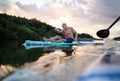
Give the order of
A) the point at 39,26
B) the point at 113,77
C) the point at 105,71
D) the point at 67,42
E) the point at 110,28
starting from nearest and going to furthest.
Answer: the point at 113,77
the point at 105,71
the point at 110,28
the point at 67,42
the point at 39,26

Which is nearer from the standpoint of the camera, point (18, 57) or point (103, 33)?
point (18, 57)

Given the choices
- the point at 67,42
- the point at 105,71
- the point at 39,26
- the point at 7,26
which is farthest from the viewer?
the point at 39,26

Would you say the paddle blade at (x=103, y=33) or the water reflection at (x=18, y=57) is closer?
the water reflection at (x=18, y=57)

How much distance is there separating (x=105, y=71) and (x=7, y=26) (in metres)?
34.3

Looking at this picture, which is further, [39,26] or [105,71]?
[39,26]

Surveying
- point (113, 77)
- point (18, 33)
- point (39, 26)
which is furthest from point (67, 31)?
point (39, 26)

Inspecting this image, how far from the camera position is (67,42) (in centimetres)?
2025

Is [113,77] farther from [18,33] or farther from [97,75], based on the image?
[18,33]

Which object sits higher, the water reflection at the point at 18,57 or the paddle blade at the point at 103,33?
the paddle blade at the point at 103,33

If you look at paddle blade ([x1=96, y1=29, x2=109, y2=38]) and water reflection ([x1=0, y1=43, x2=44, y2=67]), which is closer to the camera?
water reflection ([x1=0, y1=43, x2=44, y2=67])

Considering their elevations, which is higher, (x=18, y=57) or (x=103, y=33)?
(x=103, y=33)

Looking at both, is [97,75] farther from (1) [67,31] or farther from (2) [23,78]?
(1) [67,31]

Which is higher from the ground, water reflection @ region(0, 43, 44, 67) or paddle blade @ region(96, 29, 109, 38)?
paddle blade @ region(96, 29, 109, 38)

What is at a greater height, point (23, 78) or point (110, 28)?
point (110, 28)
